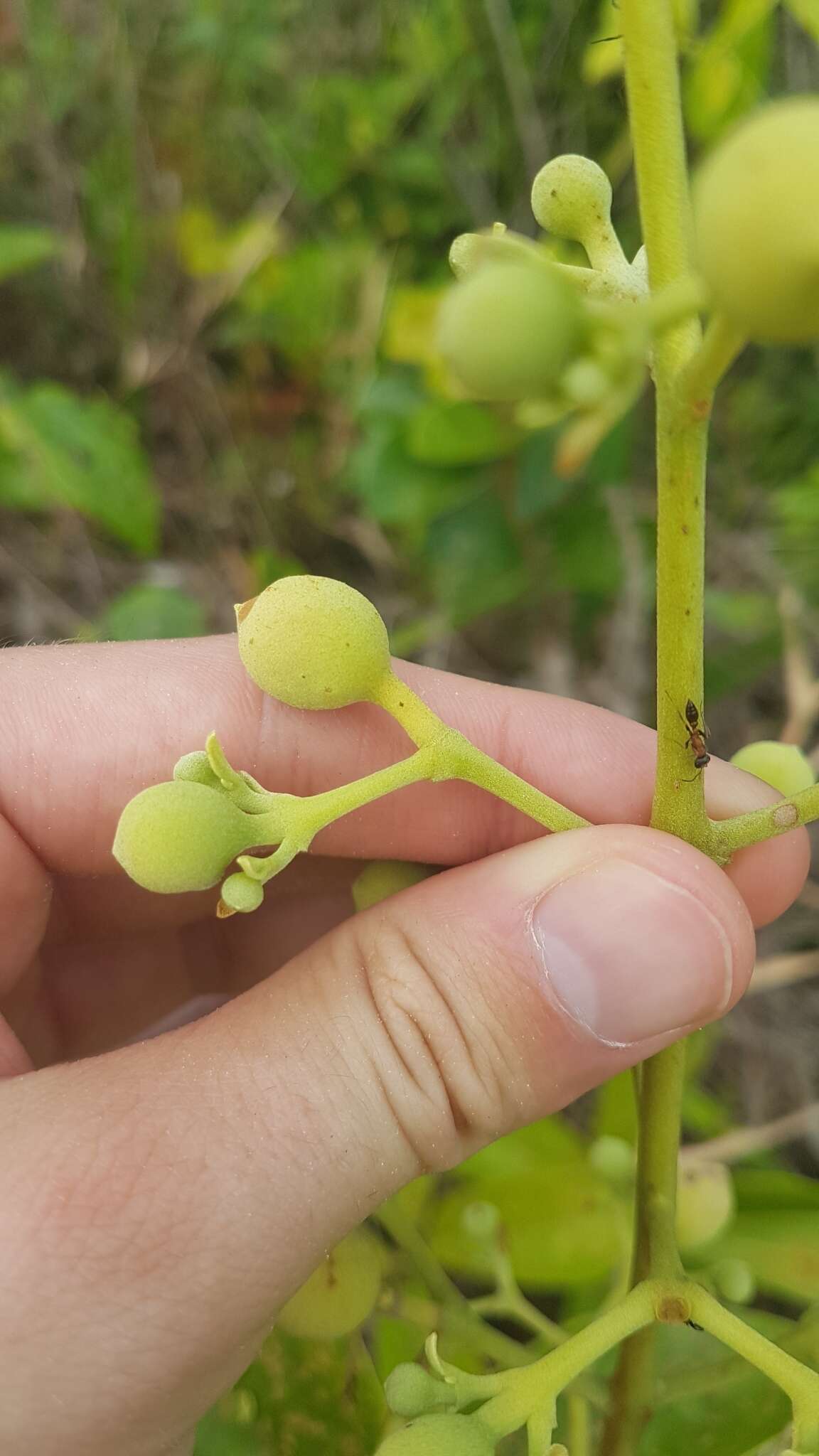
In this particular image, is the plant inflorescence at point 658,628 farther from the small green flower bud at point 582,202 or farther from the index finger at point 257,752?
the index finger at point 257,752

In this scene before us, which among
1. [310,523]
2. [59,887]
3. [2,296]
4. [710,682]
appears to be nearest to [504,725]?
[59,887]

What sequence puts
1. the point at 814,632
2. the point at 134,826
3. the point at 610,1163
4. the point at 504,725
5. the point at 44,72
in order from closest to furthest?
the point at 134,826
the point at 610,1163
the point at 504,725
the point at 814,632
the point at 44,72

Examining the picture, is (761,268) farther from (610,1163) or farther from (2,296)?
(2,296)

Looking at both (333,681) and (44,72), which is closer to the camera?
(333,681)

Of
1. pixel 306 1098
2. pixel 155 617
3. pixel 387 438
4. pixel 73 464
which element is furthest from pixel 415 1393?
pixel 73 464

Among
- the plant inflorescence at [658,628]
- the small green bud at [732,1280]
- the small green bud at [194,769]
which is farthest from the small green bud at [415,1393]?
the small green bud at [194,769]

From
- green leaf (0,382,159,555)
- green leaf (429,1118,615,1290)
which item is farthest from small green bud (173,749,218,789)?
green leaf (0,382,159,555)

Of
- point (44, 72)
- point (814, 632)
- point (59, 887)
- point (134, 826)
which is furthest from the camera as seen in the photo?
point (44, 72)
